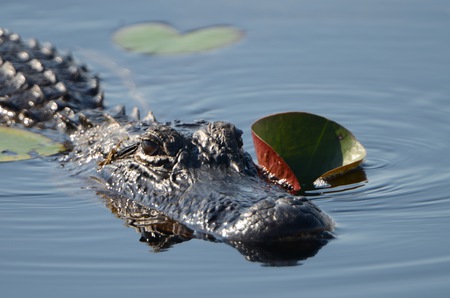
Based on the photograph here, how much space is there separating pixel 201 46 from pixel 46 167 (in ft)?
11.4

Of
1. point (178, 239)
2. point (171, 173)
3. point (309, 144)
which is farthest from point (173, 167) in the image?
point (309, 144)

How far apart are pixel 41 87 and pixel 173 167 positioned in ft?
9.55

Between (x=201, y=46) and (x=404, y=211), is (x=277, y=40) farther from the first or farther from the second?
(x=404, y=211)

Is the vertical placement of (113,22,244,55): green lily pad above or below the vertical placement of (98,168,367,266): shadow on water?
below

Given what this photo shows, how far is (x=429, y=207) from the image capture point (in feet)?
22.6

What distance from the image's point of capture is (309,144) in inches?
292

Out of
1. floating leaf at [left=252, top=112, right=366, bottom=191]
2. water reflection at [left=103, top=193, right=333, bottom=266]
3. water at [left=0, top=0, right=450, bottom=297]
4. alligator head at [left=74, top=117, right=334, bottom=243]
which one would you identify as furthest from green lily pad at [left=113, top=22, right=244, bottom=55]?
water reflection at [left=103, top=193, right=333, bottom=266]

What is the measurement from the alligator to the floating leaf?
28cm

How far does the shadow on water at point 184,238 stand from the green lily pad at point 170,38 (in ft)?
12.9

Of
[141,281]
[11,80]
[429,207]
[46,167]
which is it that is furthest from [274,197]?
[11,80]

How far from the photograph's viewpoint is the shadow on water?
19.0 feet

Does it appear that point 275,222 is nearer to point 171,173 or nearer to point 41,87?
point 171,173

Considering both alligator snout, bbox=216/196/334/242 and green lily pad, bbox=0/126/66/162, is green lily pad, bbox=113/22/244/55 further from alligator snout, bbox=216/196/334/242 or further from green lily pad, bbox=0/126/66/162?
alligator snout, bbox=216/196/334/242

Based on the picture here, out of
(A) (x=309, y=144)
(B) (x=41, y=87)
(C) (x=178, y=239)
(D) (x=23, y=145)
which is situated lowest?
(D) (x=23, y=145)
